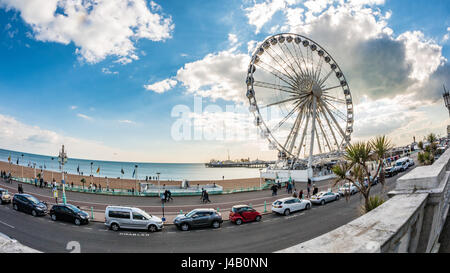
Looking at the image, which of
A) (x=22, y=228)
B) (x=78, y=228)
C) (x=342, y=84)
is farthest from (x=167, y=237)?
(x=342, y=84)

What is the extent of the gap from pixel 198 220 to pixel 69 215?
9946 millimetres

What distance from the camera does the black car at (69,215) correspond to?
1477 centimetres

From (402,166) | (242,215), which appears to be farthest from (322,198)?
(402,166)

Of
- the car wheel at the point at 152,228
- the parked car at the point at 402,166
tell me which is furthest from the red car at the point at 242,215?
the parked car at the point at 402,166

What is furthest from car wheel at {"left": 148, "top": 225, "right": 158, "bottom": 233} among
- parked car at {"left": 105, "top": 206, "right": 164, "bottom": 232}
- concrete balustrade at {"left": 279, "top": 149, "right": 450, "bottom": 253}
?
concrete balustrade at {"left": 279, "top": 149, "right": 450, "bottom": 253}

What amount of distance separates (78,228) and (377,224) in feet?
58.3

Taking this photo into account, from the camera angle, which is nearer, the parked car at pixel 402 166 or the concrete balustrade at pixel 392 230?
Result: the concrete balustrade at pixel 392 230

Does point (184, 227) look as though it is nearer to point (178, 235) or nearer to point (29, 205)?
point (178, 235)

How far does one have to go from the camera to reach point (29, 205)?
1695 centimetres

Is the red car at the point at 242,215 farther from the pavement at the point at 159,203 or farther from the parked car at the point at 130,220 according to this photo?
the parked car at the point at 130,220

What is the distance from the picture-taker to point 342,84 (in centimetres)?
4094

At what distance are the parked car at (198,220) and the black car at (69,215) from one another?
23.1 feet
